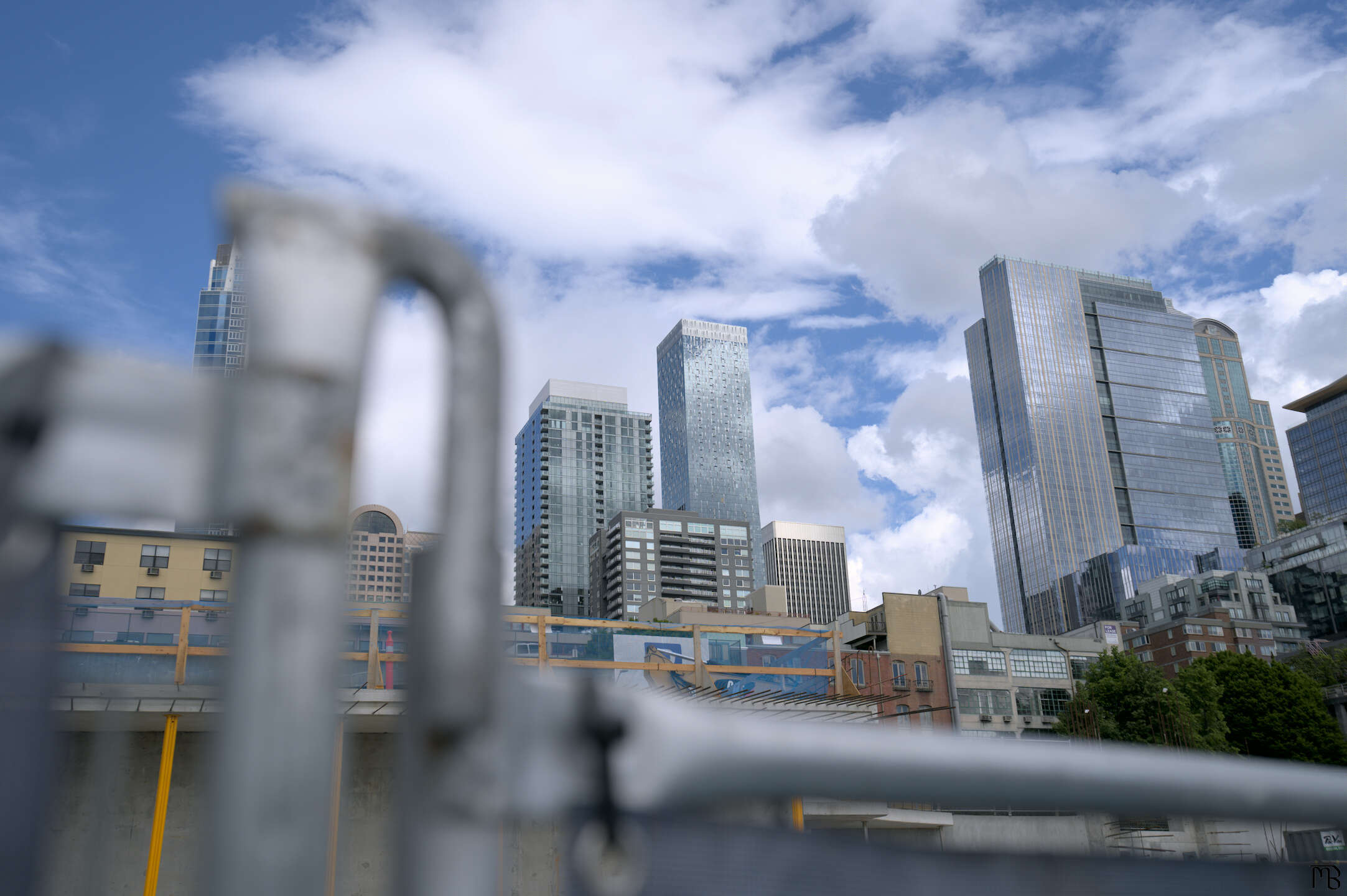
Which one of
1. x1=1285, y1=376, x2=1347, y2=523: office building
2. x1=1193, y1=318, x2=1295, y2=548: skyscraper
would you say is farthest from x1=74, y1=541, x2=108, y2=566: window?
x1=1193, y1=318, x2=1295, y2=548: skyscraper

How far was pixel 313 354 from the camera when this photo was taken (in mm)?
592

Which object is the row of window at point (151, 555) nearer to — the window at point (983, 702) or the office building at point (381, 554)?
the office building at point (381, 554)

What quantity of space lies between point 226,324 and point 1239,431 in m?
207

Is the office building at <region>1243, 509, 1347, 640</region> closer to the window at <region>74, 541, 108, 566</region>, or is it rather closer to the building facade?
the building facade

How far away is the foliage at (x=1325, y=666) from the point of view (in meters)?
56.6

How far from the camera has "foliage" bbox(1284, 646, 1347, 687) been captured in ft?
186

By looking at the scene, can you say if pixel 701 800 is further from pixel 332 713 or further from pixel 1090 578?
pixel 1090 578

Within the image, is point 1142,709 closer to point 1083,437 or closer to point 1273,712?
point 1273,712

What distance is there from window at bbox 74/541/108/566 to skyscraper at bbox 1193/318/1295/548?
194m

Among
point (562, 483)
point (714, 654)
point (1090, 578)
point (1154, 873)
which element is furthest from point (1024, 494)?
point (1154, 873)

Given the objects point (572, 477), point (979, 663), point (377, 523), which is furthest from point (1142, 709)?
point (572, 477)

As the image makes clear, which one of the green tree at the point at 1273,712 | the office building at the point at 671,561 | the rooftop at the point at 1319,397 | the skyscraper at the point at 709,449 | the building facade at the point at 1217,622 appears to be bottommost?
the green tree at the point at 1273,712

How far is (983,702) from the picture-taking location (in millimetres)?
51938

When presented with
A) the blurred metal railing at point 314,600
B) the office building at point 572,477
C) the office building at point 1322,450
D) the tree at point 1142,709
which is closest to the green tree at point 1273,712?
the tree at point 1142,709
